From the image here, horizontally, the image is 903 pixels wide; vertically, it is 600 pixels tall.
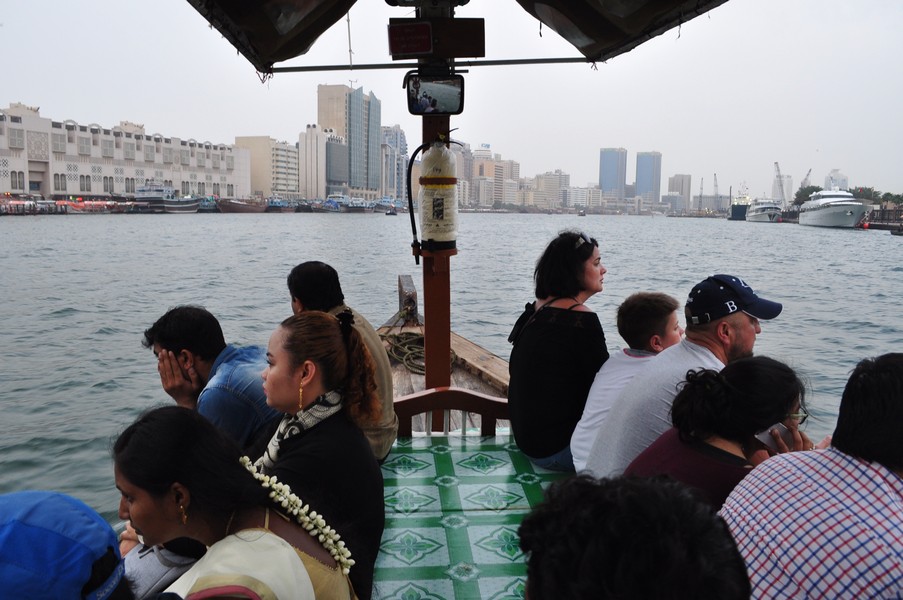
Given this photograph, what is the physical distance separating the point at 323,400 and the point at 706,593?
1215 millimetres

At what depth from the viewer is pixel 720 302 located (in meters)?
2.17

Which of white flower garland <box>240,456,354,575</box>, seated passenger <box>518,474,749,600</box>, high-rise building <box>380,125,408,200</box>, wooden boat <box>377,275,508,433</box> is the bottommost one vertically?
wooden boat <box>377,275,508,433</box>

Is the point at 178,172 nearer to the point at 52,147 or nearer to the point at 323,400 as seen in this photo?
the point at 52,147

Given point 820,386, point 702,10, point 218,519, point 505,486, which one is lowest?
point 820,386

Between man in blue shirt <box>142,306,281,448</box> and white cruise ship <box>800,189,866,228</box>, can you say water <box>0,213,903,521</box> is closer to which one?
man in blue shirt <box>142,306,281,448</box>

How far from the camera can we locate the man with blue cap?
6.44ft

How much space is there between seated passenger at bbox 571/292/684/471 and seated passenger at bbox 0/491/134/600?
1.64 metres

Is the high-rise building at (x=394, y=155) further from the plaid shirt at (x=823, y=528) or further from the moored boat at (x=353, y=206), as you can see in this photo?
the plaid shirt at (x=823, y=528)

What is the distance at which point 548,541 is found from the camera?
2.57 ft

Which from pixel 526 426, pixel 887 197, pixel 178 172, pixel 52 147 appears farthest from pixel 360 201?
pixel 526 426

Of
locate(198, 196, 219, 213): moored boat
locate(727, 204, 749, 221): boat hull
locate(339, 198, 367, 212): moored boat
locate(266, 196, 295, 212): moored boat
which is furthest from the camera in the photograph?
locate(727, 204, 749, 221): boat hull

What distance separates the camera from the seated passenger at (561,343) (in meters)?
2.66

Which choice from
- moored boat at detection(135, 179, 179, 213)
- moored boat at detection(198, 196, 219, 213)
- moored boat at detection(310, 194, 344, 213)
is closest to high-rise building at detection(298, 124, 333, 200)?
moored boat at detection(310, 194, 344, 213)

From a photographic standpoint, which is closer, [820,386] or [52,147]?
[820,386]
